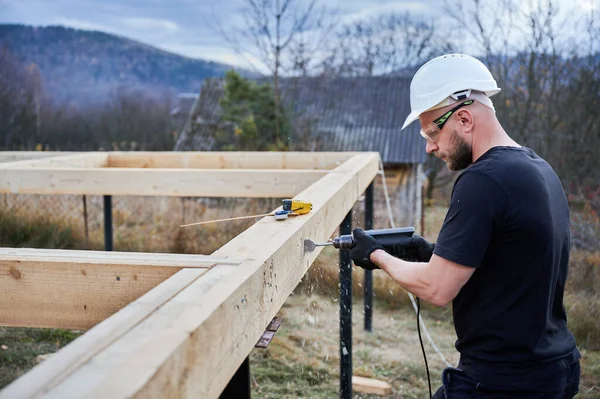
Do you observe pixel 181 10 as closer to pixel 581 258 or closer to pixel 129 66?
pixel 129 66

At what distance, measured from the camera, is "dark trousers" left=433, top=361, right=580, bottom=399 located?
196cm

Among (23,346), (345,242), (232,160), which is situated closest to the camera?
(345,242)

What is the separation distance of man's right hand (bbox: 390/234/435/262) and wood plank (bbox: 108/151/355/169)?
3.14m

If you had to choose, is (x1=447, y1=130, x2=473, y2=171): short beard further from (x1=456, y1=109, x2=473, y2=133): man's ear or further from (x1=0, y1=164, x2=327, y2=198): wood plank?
(x1=0, y1=164, x2=327, y2=198): wood plank

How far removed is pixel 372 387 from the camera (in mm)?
4508

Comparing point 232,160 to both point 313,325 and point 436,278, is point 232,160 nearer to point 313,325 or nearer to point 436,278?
point 313,325

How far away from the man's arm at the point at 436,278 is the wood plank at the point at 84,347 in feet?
2.72

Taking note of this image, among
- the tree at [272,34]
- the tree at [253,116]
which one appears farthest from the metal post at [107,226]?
the tree at [272,34]

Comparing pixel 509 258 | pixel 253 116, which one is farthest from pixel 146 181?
pixel 253 116

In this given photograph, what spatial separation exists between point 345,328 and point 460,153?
2.34 m

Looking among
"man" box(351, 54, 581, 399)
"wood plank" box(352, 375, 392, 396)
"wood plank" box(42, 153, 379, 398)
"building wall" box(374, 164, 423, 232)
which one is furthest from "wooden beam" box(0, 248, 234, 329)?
"building wall" box(374, 164, 423, 232)

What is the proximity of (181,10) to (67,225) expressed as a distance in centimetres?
1785

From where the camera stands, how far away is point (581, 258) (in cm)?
731

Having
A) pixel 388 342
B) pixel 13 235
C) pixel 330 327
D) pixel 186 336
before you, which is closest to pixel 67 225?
pixel 13 235
